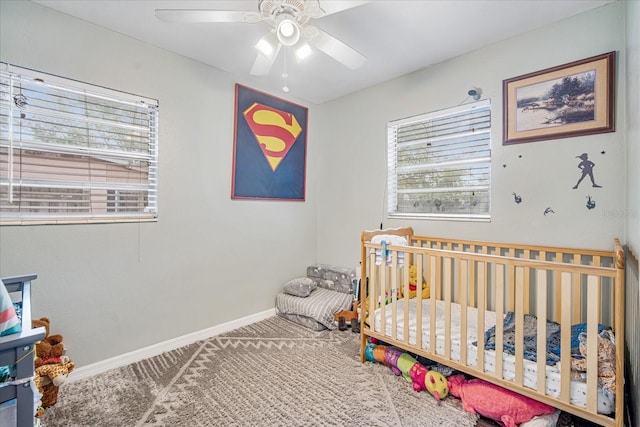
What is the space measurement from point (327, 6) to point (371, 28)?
76cm

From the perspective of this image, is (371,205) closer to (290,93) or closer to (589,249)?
(290,93)

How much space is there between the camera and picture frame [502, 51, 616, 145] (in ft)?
6.10

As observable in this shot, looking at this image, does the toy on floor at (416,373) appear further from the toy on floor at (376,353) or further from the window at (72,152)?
the window at (72,152)

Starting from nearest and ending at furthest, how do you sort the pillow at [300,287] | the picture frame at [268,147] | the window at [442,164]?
the window at [442,164] → the picture frame at [268,147] → the pillow at [300,287]

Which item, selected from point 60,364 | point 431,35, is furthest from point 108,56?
point 431,35

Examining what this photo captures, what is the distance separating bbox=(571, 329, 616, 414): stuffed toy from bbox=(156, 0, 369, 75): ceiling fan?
6.47 ft

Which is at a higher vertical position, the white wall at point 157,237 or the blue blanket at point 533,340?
the white wall at point 157,237

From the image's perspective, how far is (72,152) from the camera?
1.97m

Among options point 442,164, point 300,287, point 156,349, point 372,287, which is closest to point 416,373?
point 372,287

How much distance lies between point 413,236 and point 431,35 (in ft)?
5.37

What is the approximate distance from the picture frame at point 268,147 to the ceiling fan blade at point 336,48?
54.0 inches

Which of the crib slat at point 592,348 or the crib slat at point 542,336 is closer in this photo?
the crib slat at point 592,348

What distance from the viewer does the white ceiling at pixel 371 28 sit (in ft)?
6.04

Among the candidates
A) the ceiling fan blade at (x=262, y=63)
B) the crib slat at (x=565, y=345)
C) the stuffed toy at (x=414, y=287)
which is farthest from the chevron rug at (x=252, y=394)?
the ceiling fan blade at (x=262, y=63)
